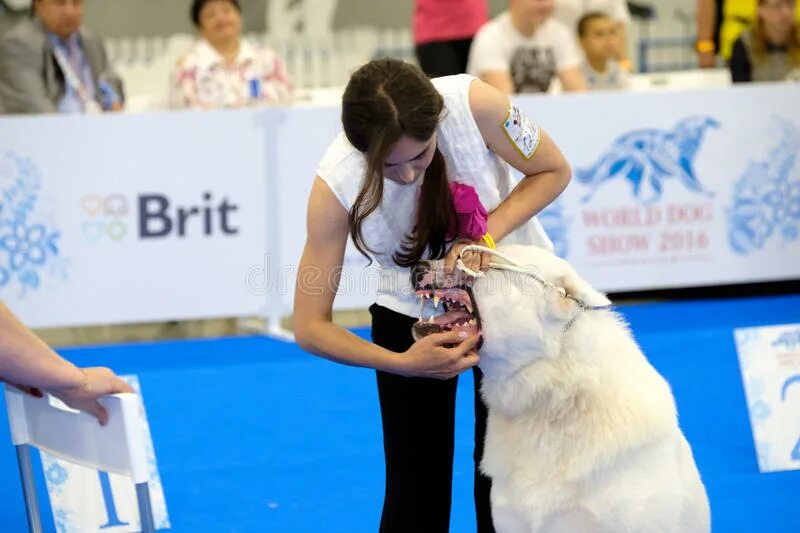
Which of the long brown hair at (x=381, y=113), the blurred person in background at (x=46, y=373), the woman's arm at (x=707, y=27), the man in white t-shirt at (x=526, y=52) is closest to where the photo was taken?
the blurred person in background at (x=46, y=373)

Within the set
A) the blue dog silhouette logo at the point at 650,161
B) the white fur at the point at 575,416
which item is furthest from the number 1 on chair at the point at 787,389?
the blue dog silhouette logo at the point at 650,161

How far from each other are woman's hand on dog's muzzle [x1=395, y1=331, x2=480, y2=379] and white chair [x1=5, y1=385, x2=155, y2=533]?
24.7 inches

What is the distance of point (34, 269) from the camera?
5.63 metres

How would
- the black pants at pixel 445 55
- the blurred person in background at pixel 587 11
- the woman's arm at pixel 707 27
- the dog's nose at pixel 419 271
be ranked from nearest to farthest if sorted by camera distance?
the dog's nose at pixel 419 271, the black pants at pixel 445 55, the blurred person in background at pixel 587 11, the woman's arm at pixel 707 27

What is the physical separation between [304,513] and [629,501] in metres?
1.62

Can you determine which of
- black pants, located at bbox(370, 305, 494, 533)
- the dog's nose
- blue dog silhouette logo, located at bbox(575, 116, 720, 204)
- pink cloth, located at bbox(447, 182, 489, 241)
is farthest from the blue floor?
pink cloth, located at bbox(447, 182, 489, 241)

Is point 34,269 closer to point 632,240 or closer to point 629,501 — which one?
point 632,240

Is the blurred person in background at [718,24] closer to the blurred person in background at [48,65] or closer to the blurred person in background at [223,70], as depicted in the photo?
the blurred person in background at [223,70]

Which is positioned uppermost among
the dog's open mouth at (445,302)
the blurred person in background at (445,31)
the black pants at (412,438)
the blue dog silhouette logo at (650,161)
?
the blurred person in background at (445,31)

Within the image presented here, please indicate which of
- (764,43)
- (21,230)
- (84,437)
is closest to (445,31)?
(764,43)

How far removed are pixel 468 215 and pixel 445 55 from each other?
14.9 ft

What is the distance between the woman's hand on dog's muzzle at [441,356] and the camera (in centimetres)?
241

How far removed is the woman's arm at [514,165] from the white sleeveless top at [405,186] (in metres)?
0.03

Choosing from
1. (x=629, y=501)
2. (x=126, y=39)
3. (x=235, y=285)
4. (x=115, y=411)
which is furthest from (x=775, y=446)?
(x=126, y=39)
